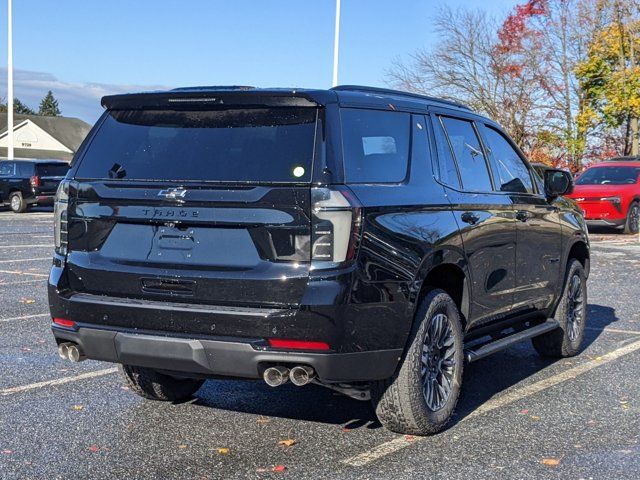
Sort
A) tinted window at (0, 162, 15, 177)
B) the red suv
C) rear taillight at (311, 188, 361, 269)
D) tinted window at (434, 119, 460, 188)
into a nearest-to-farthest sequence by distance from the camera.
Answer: rear taillight at (311, 188, 361, 269)
tinted window at (434, 119, 460, 188)
the red suv
tinted window at (0, 162, 15, 177)

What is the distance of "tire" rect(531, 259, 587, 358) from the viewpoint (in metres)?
7.53

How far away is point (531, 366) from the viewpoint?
24.5 ft

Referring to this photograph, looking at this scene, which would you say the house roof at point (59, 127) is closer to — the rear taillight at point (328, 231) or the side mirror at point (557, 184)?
the side mirror at point (557, 184)

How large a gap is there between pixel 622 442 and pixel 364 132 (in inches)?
88.1

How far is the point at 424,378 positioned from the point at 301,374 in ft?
3.15

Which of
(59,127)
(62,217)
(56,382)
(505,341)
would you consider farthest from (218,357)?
(59,127)

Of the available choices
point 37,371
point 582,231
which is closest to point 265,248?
point 37,371

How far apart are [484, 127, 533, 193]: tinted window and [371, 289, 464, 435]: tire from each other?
4.71ft

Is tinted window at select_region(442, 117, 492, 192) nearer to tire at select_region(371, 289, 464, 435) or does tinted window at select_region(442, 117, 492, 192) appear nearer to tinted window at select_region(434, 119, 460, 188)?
tinted window at select_region(434, 119, 460, 188)

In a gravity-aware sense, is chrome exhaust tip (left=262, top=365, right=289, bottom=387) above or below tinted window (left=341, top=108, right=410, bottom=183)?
below

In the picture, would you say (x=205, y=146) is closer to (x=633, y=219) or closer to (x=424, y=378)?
(x=424, y=378)

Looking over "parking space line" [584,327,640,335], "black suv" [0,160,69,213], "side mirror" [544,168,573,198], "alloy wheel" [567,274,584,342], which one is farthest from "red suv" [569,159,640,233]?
"black suv" [0,160,69,213]

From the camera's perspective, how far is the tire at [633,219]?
22734mm

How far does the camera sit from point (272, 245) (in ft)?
15.0
